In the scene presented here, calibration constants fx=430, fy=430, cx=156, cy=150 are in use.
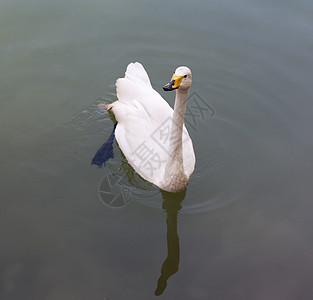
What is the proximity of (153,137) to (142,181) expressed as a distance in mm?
713

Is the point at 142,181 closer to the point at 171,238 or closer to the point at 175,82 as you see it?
the point at 171,238

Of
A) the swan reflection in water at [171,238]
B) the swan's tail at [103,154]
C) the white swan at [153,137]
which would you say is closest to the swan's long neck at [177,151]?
the white swan at [153,137]

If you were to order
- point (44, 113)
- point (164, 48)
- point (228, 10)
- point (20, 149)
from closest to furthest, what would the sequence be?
point (20, 149)
point (44, 113)
point (164, 48)
point (228, 10)

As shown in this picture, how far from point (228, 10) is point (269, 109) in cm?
369

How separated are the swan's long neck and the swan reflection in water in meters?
0.18

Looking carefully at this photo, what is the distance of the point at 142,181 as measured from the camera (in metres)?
6.75

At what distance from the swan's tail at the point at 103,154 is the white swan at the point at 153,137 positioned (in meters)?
0.22

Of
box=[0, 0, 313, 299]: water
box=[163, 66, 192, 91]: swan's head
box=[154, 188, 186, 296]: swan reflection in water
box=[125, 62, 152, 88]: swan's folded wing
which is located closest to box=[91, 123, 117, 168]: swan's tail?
box=[0, 0, 313, 299]: water

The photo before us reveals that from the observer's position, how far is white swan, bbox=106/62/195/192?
6.18 meters

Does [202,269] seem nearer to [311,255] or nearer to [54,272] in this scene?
[311,255]

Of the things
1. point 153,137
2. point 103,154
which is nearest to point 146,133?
point 153,137

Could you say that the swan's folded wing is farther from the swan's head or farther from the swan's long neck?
the swan's head

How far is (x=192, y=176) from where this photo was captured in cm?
694

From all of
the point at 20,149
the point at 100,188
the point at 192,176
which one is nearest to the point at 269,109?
the point at 192,176
